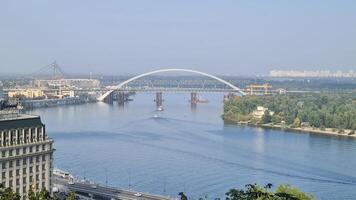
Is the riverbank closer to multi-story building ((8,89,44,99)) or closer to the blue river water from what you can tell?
the blue river water

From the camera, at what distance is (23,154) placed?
31.8ft

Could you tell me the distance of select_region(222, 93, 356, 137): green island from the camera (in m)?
26.1

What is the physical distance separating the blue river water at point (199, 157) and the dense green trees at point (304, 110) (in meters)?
2.55

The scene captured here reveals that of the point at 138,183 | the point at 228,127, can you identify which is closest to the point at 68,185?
the point at 138,183

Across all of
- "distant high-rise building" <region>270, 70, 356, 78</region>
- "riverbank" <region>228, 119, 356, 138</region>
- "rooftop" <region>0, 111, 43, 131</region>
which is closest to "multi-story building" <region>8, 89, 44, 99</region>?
"riverbank" <region>228, 119, 356, 138</region>

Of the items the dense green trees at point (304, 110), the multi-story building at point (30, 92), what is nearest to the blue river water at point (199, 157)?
the dense green trees at point (304, 110)

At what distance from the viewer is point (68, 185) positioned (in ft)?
41.2

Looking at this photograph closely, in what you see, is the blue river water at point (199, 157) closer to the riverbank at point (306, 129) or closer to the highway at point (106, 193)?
the highway at point (106, 193)

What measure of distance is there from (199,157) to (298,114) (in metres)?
12.5

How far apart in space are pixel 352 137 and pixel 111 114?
13.2 metres

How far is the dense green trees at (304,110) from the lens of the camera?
26453mm

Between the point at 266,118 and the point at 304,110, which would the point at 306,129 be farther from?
the point at 304,110

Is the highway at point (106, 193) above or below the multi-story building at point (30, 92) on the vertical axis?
below

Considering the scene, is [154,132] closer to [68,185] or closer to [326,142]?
[326,142]
